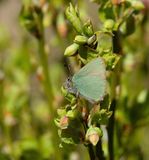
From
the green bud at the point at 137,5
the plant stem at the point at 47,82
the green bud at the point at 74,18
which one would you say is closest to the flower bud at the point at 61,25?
the plant stem at the point at 47,82

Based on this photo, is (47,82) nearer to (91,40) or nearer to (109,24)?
(109,24)

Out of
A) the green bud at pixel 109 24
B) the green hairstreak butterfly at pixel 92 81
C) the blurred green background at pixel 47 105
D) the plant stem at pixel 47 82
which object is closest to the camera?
the green hairstreak butterfly at pixel 92 81

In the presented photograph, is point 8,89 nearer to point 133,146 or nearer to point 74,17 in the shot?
point 133,146

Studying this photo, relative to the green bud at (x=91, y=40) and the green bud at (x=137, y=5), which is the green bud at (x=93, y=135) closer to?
the green bud at (x=91, y=40)

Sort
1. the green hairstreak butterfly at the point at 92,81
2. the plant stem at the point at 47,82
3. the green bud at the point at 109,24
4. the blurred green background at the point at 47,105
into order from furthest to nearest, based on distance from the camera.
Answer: the blurred green background at the point at 47,105 < the plant stem at the point at 47,82 < the green bud at the point at 109,24 < the green hairstreak butterfly at the point at 92,81

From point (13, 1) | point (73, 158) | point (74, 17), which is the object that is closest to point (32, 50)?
point (73, 158)

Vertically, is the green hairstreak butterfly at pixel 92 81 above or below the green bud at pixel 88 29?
below

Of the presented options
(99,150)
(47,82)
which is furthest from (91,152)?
(47,82)
